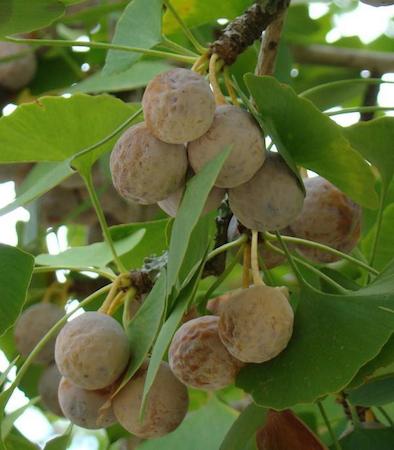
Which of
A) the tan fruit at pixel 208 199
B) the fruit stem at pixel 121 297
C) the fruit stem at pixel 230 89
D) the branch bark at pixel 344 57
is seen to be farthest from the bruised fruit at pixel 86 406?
the branch bark at pixel 344 57

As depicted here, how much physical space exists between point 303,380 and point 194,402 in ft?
2.55

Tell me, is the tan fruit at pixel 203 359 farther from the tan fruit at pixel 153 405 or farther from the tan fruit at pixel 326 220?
the tan fruit at pixel 326 220

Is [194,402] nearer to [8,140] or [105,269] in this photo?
[105,269]

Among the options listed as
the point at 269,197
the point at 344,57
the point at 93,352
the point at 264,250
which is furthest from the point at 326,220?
the point at 344,57

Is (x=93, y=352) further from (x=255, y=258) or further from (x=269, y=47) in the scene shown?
(x=269, y=47)

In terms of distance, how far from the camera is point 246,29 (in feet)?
3.14

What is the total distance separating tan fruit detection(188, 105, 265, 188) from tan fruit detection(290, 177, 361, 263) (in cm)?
21

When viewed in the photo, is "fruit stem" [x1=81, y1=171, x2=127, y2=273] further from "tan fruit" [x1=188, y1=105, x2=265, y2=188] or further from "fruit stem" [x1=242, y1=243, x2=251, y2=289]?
"tan fruit" [x1=188, y1=105, x2=265, y2=188]

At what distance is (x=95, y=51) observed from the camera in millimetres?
1808

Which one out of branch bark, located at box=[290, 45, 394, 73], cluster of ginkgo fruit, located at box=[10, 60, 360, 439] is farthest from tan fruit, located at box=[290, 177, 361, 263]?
branch bark, located at box=[290, 45, 394, 73]

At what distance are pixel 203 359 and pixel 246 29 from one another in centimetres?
34

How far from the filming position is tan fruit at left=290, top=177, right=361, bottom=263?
1.01m

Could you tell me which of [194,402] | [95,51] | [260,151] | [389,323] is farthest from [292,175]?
[95,51]

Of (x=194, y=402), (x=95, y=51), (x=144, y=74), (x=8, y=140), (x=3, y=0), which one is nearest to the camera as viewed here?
(x=3, y=0)
